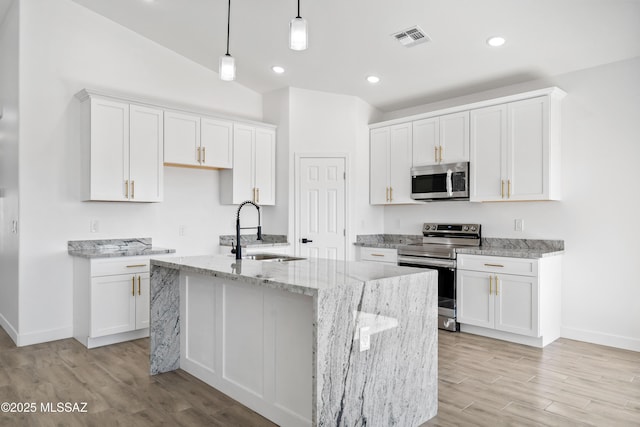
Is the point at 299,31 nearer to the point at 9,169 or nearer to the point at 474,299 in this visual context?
the point at 474,299

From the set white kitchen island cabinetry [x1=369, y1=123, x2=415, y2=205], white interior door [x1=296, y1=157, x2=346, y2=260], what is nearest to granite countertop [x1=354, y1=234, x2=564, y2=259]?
white interior door [x1=296, y1=157, x2=346, y2=260]

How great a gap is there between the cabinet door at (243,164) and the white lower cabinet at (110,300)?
1.44m

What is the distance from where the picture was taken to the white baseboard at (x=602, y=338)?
402cm

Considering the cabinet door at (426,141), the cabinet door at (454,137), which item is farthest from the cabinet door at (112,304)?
the cabinet door at (454,137)

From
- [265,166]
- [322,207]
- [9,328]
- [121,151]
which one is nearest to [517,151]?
[322,207]

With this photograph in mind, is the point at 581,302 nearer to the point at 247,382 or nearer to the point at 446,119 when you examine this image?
the point at 446,119

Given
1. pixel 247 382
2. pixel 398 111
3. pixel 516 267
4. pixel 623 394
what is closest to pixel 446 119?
pixel 398 111

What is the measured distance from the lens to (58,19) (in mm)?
4406

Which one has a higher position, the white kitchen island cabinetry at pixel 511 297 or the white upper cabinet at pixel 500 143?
the white upper cabinet at pixel 500 143

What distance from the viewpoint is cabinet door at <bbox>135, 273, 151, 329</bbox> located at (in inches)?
172

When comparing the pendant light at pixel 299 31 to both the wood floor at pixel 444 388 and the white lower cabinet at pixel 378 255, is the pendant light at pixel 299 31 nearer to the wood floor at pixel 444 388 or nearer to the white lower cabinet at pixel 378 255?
the wood floor at pixel 444 388

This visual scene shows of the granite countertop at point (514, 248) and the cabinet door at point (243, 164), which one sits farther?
the cabinet door at point (243, 164)

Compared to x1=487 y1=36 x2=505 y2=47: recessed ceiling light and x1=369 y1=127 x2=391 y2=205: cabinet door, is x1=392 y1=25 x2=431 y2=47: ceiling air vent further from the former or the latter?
x1=369 y1=127 x2=391 y2=205: cabinet door

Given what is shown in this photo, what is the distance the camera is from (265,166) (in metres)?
5.65
